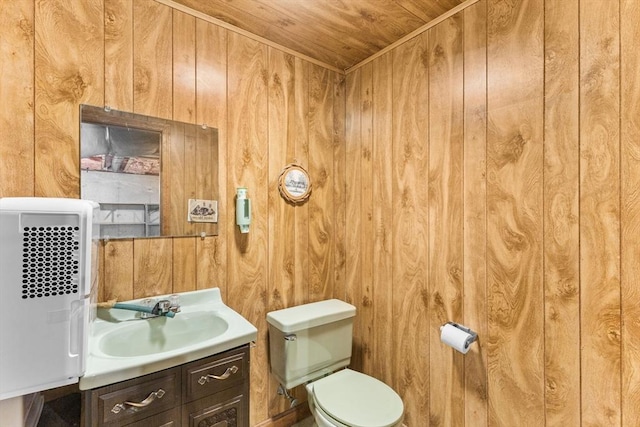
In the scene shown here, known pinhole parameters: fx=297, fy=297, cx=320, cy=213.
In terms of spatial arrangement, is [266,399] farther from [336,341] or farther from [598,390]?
[598,390]

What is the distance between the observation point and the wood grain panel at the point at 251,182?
1656mm

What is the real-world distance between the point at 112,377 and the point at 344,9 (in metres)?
1.82

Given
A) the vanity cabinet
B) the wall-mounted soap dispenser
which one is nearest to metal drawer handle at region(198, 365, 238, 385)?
the vanity cabinet

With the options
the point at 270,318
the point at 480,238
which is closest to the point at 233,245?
the point at 270,318

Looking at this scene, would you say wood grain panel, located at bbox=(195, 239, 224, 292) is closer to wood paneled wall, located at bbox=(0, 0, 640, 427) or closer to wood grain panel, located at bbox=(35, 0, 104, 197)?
wood paneled wall, located at bbox=(0, 0, 640, 427)

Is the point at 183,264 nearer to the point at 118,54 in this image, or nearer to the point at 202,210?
the point at 202,210

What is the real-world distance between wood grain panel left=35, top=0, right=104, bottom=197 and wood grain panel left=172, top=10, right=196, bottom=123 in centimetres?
30

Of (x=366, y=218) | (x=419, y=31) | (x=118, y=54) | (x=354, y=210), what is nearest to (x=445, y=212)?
(x=366, y=218)

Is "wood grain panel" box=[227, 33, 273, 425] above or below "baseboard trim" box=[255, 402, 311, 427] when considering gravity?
above

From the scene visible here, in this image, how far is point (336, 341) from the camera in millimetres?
1771

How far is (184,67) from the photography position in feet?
4.95

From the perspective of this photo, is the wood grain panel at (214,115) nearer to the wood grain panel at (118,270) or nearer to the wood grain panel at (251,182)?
the wood grain panel at (251,182)

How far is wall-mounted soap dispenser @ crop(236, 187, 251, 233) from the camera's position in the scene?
1.62 metres

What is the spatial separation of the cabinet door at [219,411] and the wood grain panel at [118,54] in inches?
51.4
